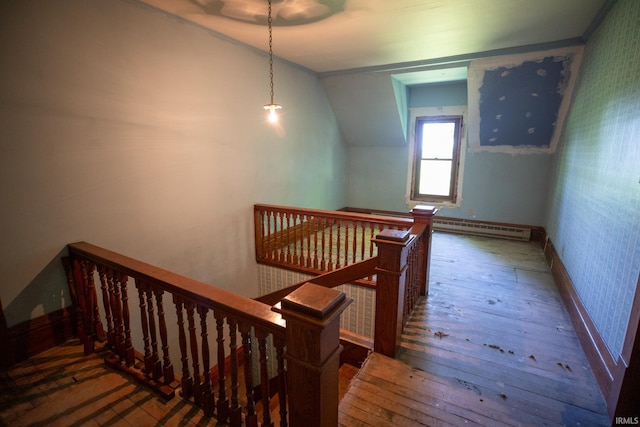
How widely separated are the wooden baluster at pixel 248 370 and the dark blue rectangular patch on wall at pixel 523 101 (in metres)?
4.73

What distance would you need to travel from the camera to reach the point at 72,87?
7.52ft

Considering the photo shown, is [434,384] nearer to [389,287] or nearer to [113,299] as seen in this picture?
[389,287]

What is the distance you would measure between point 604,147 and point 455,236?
10.5ft

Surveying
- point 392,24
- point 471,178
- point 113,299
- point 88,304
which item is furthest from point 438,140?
point 88,304

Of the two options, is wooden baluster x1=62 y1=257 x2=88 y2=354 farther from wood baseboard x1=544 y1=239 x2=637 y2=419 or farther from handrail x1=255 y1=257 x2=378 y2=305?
wood baseboard x1=544 y1=239 x2=637 y2=419

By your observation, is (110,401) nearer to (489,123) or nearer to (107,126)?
(107,126)

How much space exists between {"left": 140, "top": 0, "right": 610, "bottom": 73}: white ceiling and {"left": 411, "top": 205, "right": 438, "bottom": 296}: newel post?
6.05 ft

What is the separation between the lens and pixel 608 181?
7.61 feet

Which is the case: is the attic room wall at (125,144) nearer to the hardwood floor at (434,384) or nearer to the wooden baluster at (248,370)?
the hardwood floor at (434,384)

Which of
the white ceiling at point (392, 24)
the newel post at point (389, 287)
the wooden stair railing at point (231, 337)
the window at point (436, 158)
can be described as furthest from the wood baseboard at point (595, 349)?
the window at point (436, 158)

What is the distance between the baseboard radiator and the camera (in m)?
5.18

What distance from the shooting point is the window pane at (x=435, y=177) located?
589 cm

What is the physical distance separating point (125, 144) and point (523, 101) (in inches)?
203

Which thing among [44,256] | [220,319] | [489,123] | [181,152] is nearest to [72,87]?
[181,152]
